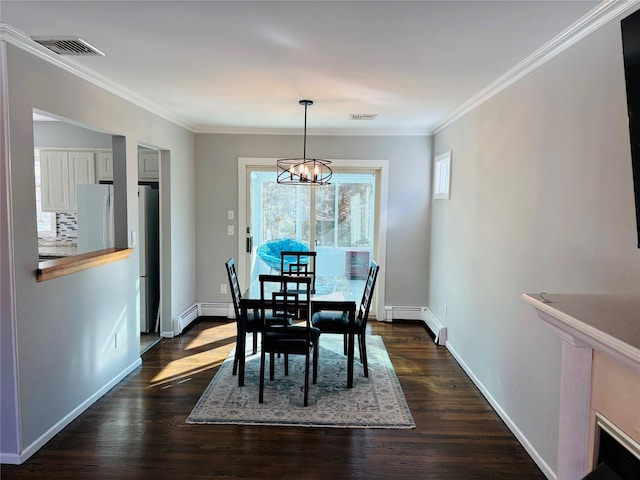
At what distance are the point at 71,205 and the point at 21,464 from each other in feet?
10.6

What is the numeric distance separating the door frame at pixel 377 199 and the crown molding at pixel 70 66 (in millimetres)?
1363

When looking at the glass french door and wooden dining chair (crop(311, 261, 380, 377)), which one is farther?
the glass french door

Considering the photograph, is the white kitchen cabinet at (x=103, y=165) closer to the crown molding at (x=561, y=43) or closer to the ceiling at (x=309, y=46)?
the ceiling at (x=309, y=46)

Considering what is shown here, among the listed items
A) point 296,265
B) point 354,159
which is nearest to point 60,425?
point 296,265

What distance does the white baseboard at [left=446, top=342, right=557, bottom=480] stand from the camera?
2.34 m

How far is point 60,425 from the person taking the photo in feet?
8.99

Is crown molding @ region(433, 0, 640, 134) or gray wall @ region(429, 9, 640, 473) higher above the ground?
crown molding @ region(433, 0, 640, 134)

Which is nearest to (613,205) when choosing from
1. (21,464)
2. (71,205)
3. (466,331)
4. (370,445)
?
(370,445)

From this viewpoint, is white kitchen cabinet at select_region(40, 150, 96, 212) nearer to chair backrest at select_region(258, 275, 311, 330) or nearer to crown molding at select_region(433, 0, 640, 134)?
chair backrest at select_region(258, 275, 311, 330)

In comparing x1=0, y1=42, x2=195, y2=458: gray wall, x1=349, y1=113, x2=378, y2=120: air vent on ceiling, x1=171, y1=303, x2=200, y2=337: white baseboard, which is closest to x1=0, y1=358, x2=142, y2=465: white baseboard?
x1=0, y1=42, x2=195, y2=458: gray wall

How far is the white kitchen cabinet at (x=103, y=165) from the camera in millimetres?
4789

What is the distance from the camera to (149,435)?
2719 millimetres

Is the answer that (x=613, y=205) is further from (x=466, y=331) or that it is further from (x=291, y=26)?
(x=466, y=331)

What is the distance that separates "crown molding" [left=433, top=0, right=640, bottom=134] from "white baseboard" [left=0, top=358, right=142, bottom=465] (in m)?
3.81
